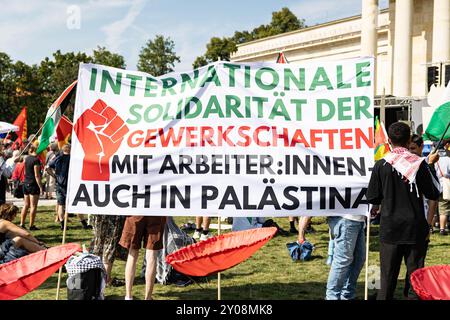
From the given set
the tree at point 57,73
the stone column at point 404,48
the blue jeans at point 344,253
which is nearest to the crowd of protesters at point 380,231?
the blue jeans at point 344,253

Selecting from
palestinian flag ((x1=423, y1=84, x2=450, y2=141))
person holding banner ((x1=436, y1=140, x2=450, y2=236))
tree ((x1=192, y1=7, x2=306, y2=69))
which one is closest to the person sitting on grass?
palestinian flag ((x1=423, y1=84, x2=450, y2=141))

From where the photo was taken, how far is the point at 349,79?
5832mm

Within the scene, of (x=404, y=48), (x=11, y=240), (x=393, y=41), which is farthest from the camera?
(x=393, y=41)

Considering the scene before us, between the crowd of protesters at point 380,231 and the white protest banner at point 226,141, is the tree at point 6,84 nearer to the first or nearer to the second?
the crowd of protesters at point 380,231

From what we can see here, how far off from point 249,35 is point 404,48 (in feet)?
114

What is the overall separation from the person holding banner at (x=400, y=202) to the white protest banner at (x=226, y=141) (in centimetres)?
33

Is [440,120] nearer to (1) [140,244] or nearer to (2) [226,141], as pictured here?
(2) [226,141]

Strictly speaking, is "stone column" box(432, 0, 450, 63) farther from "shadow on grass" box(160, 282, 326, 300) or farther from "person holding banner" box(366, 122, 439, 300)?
"person holding banner" box(366, 122, 439, 300)

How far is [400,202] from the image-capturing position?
17.4 ft

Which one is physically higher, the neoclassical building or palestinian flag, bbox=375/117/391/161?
the neoclassical building

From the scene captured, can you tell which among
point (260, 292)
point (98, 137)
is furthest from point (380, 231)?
point (98, 137)

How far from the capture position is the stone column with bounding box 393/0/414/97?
43.1 meters

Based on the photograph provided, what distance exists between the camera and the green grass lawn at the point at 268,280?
23.7 feet
